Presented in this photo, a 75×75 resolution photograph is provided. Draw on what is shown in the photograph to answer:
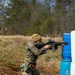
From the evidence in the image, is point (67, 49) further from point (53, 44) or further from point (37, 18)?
point (37, 18)

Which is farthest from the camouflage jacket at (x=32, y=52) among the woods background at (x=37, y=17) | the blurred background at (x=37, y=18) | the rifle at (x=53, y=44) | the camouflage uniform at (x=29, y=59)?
the woods background at (x=37, y=17)

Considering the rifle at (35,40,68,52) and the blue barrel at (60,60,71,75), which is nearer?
the blue barrel at (60,60,71,75)

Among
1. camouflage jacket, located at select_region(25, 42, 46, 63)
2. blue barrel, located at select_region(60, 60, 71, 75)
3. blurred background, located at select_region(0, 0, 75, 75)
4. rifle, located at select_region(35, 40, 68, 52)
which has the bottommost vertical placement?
blue barrel, located at select_region(60, 60, 71, 75)

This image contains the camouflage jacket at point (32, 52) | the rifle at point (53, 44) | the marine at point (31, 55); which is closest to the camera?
the rifle at point (53, 44)

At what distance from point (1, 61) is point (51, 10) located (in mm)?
31020

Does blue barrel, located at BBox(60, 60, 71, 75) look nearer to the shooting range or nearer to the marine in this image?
the shooting range

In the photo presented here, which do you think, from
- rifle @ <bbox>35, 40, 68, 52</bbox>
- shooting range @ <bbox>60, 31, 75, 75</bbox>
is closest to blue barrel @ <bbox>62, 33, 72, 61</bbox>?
shooting range @ <bbox>60, 31, 75, 75</bbox>

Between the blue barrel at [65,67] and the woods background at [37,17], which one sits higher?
the woods background at [37,17]

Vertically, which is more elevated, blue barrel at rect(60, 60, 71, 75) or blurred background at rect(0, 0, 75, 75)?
blurred background at rect(0, 0, 75, 75)

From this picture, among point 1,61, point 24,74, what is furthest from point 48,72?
point 24,74

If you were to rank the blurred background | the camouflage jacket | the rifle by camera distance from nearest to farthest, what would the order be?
1. the rifle
2. the camouflage jacket
3. the blurred background

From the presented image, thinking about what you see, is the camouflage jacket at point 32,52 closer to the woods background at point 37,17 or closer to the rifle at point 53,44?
the rifle at point 53,44

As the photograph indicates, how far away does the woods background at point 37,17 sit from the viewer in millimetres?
36000

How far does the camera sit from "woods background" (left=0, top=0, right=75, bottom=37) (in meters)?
36.0
